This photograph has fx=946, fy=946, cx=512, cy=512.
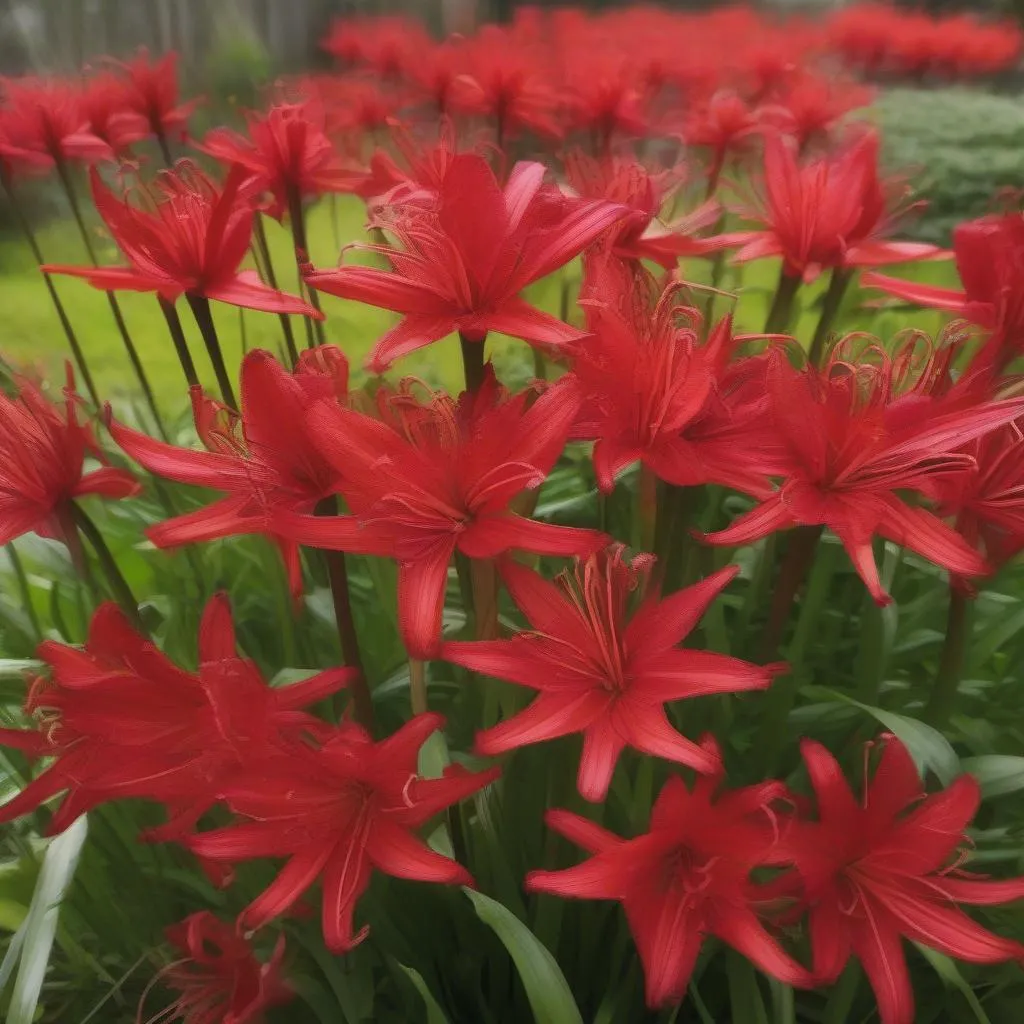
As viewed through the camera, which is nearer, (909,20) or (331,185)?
(331,185)

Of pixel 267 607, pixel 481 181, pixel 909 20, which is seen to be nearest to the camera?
pixel 481 181

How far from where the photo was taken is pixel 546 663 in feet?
1.45

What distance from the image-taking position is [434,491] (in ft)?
1.41

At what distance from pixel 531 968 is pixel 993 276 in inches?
18.9

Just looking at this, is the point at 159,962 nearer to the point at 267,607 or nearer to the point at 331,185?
the point at 267,607

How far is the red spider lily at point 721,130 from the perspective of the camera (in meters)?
0.92

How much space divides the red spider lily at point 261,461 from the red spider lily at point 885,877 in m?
0.28

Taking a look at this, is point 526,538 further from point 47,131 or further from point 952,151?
point 952,151

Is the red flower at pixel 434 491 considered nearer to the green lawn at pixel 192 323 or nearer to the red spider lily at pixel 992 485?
the red spider lily at pixel 992 485

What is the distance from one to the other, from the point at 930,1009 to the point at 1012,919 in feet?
0.28

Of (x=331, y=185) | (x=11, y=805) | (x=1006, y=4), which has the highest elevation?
(x=331, y=185)

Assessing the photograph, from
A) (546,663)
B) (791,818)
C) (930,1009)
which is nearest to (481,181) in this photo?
(546,663)

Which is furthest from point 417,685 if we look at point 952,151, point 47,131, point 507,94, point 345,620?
point 952,151

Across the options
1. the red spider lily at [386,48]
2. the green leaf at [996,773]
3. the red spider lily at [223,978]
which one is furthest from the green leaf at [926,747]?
the red spider lily at [386,48]
